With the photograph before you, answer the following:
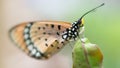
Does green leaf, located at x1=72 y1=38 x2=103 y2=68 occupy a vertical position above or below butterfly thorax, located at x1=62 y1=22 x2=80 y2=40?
below

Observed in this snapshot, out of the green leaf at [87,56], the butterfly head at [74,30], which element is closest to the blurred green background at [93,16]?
the butterfly head at [74,30]

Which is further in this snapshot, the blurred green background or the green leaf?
the blurred green background

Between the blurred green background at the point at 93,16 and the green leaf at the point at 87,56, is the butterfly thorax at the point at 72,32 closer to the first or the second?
the blurred green background at the point at 93,16

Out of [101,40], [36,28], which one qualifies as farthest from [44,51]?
[101,40]

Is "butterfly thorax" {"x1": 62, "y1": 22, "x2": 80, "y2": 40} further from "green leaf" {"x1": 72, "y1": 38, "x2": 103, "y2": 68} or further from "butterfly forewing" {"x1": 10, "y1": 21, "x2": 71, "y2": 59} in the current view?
"green leaf" {"x1": 72, "y1": 38, "x2": 103, "y2": 68}

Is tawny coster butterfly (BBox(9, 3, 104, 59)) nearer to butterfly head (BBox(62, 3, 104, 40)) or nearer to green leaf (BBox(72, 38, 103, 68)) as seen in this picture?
butterfly head (BBox(62, 3, 104, 40))

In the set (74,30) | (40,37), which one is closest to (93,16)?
(74,30)

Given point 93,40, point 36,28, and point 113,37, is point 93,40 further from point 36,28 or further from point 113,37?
point 36,28

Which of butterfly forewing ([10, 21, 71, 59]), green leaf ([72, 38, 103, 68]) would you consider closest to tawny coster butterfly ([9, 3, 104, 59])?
butterfly forewing ([10, 21, 71, 59])
